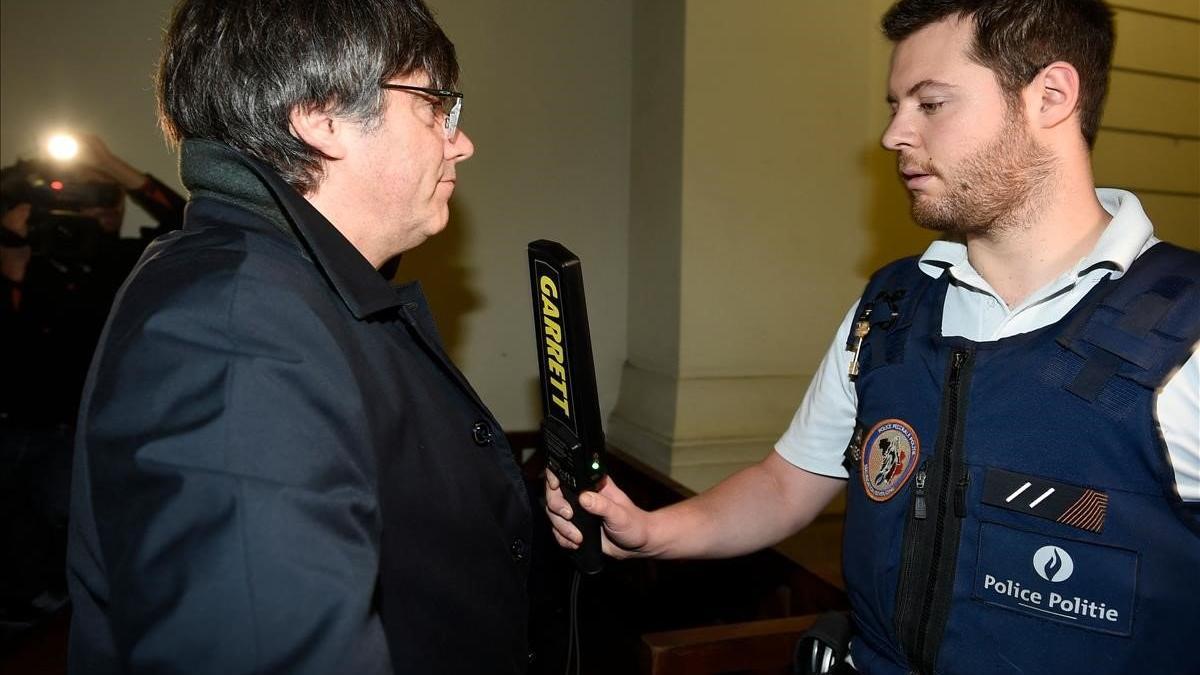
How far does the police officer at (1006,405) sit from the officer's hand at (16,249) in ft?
7.69

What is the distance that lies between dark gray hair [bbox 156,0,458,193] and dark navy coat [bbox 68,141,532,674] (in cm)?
8

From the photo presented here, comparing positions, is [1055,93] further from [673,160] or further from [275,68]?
[673,160]

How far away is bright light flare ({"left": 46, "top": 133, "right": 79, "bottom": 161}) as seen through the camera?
2.80 m

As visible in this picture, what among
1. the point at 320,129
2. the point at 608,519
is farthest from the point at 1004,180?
the point at 320,129

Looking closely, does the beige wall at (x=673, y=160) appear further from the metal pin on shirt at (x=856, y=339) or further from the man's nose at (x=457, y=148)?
the man's nose at (x=457, y=148)

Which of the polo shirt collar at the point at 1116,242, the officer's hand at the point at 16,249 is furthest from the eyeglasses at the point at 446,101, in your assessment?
the officer's hand at the point at 16,249

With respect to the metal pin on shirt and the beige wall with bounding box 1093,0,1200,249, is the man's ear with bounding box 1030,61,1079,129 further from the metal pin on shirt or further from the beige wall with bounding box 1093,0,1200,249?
the beige wall with bounding box 1093,0,1200,249

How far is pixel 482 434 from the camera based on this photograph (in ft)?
3.43

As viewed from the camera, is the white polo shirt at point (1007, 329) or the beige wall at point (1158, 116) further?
the beige wall at point (1158, 116)

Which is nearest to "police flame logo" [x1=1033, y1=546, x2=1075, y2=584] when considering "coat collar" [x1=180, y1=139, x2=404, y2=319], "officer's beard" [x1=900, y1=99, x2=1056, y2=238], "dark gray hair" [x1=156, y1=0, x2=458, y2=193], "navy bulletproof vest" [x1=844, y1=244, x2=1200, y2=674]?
"navy bulletproof vest" [x1=844, y1=244, x2=1200, y2=674]

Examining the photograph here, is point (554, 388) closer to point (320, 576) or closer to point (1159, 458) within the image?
point (320, 576)

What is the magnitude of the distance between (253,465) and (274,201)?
0.36 m

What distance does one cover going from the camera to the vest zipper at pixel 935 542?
108 centimetres

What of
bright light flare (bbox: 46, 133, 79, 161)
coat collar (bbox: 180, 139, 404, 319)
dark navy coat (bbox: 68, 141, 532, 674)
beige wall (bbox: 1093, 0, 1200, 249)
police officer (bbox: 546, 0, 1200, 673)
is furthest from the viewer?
beige wall (bbox: 1093, 0, 1200, 249)
